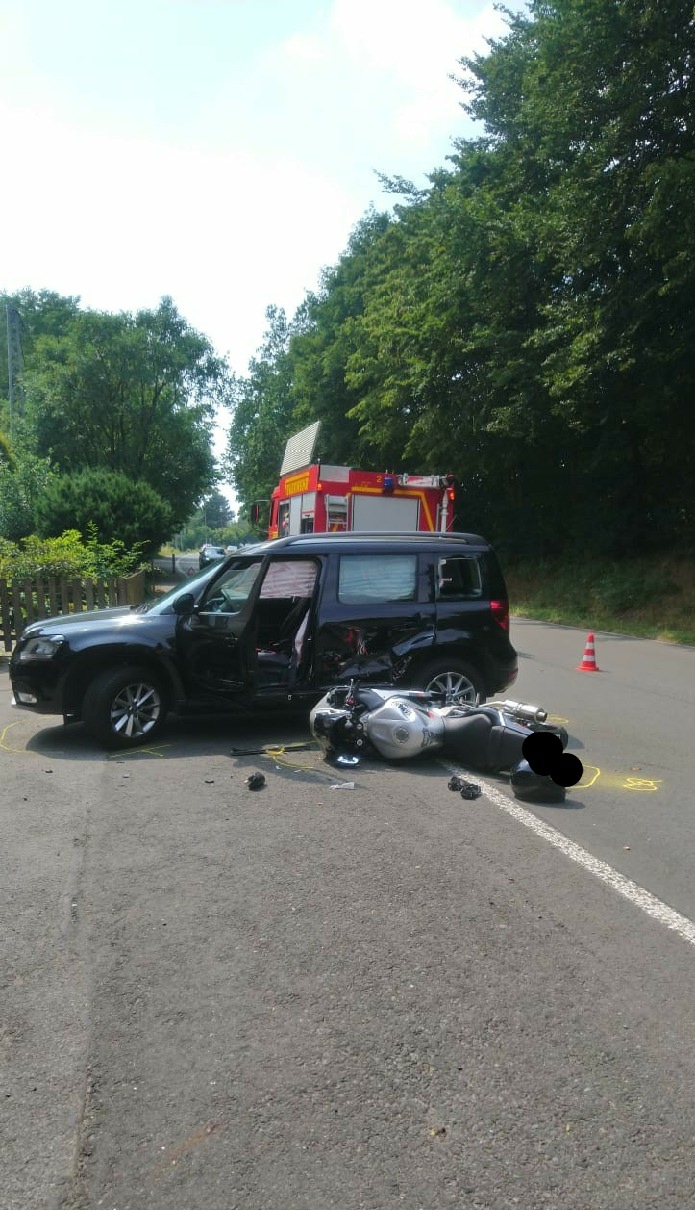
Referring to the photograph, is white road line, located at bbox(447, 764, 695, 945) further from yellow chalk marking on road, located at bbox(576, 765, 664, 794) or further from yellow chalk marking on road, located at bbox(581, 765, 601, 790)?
yellow chalk marking on road, located at bbox(576, 765, 664, 794)

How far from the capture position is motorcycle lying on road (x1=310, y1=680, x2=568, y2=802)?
6.61m

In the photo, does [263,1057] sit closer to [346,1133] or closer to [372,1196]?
[346,1133]

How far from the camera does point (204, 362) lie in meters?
48.8

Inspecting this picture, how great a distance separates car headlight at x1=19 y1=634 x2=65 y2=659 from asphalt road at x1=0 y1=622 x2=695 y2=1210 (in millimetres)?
1536

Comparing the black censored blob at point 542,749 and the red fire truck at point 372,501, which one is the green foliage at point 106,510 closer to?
the red fire truck at point 372,501

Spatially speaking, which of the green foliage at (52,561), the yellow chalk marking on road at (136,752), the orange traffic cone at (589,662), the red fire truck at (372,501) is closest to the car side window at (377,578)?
the yellow chalk marking on road at (136,752)

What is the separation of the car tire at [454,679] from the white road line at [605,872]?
1.89 metres

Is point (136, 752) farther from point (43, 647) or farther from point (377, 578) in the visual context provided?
point (377, 578)

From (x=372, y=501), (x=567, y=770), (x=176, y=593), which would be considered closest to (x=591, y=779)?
(x=567, y=770)

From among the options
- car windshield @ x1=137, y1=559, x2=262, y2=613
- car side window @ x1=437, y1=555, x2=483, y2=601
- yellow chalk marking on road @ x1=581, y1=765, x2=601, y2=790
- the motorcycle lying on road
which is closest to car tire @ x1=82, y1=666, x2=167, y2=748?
car windshield @ x1=137, y1=559, x2=262, y2=613

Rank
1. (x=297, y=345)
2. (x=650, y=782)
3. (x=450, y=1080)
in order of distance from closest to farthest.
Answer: (x=450, y=1080)
(x=650, y=782)
(x=297, y=345)

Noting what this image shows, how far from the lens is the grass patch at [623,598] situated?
19812 millimetres

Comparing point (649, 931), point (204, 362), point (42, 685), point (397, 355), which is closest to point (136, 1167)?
point (649, 931)

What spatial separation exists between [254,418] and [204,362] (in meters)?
9.92
